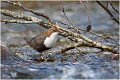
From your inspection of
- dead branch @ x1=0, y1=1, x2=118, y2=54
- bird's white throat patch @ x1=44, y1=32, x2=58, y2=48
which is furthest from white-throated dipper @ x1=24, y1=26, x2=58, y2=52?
dead branch @ x1=0, y1=1, x2=118, y2=54

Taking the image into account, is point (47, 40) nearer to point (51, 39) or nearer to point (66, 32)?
point (51, 39)

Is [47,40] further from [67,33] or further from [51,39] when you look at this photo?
[67,33]

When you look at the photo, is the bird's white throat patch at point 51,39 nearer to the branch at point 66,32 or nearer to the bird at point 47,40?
the bird at point 47,40

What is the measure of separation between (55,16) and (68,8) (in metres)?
1.10

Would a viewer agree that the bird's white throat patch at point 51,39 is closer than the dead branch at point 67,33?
No

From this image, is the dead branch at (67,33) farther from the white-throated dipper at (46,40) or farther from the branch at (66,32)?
the white-throated dipper at (46,40)

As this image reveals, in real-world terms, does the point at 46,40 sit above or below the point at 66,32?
below

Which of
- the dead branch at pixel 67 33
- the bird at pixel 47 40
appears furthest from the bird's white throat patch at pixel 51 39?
the dead branch at pixel 67 33

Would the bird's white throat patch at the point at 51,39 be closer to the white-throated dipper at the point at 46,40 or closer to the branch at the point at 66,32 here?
the white-throated dipper at the point at 46,40

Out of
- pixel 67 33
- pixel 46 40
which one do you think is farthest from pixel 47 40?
pixel 67 33

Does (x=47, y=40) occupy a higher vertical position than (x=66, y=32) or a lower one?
lower

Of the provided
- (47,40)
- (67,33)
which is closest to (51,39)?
(47,40)

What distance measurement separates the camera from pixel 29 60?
5500mm

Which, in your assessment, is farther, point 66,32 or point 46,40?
point 46,40
